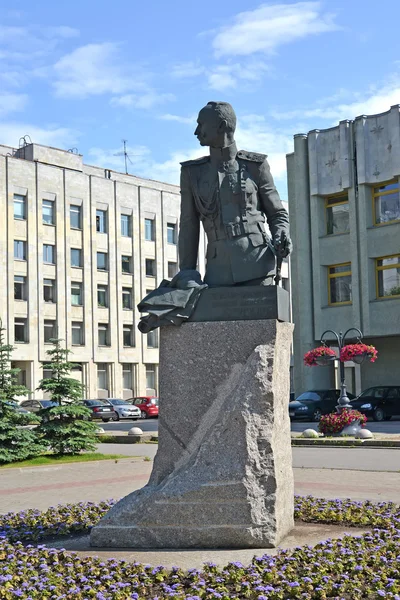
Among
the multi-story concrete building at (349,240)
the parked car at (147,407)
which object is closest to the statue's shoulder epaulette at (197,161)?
the multi-story concrete building at (349,240)

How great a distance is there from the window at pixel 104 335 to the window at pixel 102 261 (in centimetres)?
385

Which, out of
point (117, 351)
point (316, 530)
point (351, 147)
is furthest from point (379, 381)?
point (316, 530)

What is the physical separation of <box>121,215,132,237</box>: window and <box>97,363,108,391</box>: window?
371 inches

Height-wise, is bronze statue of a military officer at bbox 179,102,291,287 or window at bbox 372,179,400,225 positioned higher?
window at bbox 372,179,400,225

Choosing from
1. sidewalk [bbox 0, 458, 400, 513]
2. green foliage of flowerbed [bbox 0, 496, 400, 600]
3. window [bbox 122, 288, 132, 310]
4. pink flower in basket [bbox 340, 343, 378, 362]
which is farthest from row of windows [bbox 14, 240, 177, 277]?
green foliage of flowerbed [bbox 0, 496, 400, 600]

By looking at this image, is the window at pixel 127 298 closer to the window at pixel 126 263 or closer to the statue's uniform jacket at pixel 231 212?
the window at pixel 126 263

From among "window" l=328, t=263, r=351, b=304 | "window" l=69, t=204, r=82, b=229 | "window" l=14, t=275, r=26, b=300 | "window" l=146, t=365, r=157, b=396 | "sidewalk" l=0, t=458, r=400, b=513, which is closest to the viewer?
"sidewalk" l=0, t=458, r=400, b=513

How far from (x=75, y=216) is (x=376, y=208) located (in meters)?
23.7

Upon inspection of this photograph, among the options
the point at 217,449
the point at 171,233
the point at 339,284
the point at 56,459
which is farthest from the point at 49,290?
the point at 217,449

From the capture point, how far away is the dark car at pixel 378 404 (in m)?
37.3

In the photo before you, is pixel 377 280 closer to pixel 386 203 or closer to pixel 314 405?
pixel 386 203

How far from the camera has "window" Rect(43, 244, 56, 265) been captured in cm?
5641

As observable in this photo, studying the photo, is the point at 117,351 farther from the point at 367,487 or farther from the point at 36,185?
the point at 367,487

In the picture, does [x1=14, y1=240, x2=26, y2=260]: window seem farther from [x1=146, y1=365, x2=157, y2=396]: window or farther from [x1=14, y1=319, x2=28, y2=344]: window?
[x1=146, y1=365, x2=157, y2=396]: window
